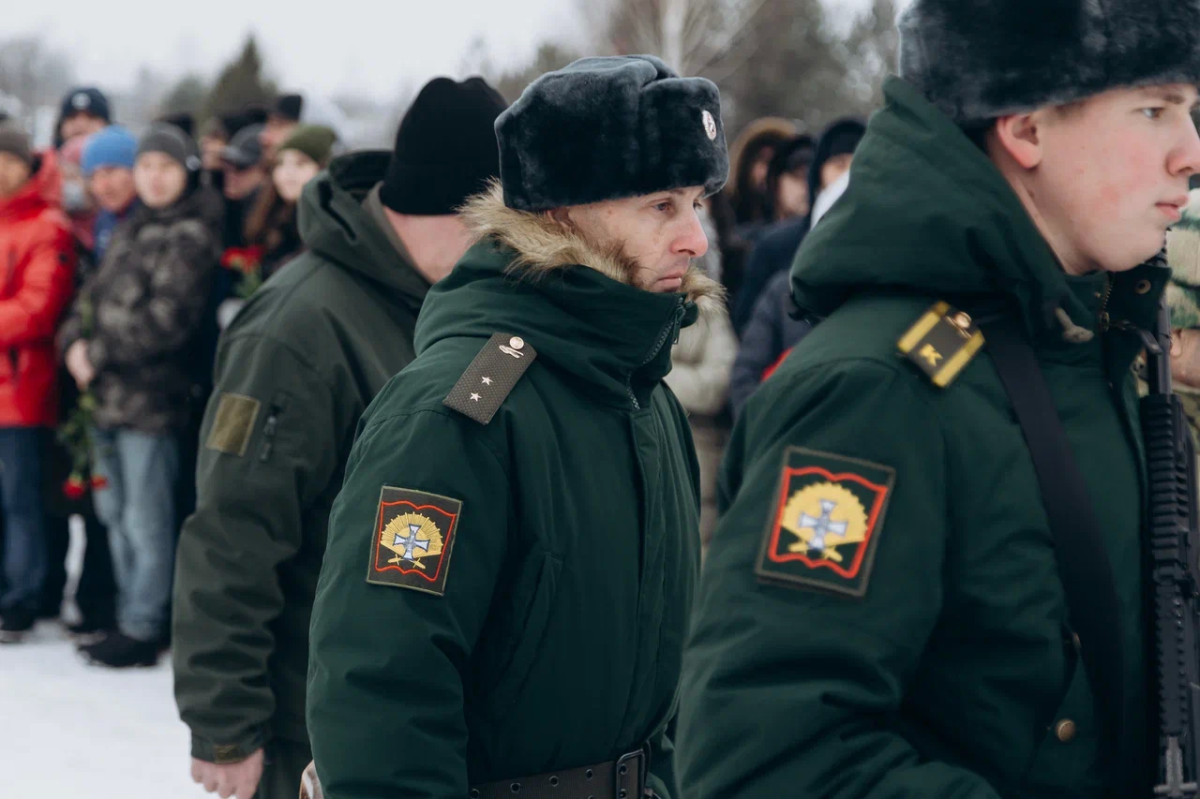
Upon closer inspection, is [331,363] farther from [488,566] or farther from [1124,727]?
[1124,727]

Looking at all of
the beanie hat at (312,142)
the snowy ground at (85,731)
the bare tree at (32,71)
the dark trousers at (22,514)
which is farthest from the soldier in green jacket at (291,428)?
the bare tree at (32,71)

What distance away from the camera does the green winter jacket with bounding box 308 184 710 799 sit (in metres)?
2.09

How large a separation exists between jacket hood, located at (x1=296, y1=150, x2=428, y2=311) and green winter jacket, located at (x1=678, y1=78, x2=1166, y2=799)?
67.2 inches

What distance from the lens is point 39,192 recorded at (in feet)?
23.0

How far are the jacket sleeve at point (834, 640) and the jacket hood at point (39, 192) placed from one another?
615 cm

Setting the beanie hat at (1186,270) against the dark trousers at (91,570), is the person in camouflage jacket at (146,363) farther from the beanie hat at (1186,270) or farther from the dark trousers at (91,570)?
the beanie hat at (1186,270)

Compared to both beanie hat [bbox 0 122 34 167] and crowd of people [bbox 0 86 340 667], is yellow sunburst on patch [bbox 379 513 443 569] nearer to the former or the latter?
crowd of people [bbox 0 86 340 667]

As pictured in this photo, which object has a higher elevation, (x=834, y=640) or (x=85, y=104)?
(x=834, y=640)

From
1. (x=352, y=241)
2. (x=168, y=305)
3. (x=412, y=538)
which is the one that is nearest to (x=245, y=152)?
(x=168, y=305)

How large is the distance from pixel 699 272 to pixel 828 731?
113cm

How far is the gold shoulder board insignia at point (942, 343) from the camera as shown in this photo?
1594mm

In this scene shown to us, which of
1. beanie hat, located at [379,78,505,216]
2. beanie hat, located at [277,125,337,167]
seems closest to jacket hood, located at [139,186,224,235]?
beanie hat, located at [277,125,337,167]

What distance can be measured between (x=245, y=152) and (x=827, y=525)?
637 cm

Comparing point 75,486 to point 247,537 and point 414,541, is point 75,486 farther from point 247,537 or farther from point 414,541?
point 414,541
